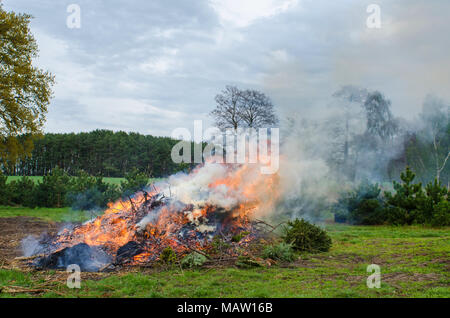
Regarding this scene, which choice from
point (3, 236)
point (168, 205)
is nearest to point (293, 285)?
point (168, 205)

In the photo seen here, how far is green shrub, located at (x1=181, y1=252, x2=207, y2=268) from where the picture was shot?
7737 mm

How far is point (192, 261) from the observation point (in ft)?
25.6

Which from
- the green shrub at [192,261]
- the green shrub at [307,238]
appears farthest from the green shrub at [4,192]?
the green shrub at [307,238]

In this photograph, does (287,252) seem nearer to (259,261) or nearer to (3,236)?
(259,261)

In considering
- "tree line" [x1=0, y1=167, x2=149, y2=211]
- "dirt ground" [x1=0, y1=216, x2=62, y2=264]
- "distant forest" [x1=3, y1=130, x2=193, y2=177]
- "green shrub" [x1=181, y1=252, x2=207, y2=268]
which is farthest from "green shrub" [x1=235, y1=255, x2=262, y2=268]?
"distant forest" [x1=3, y1=130, x2=193, y2=177]

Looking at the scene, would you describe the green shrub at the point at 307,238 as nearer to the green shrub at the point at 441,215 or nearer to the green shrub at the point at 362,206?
the green shrub at the point at 362,206

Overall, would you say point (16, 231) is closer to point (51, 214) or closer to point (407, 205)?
point (51, 214)

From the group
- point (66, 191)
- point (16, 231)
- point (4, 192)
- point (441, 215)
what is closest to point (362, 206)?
point (441, 215)

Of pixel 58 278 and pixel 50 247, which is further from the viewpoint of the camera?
pixel 50 247

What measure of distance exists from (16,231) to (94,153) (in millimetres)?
53457

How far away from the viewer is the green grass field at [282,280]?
229 inches

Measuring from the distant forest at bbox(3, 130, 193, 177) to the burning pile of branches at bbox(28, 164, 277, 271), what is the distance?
146ft
